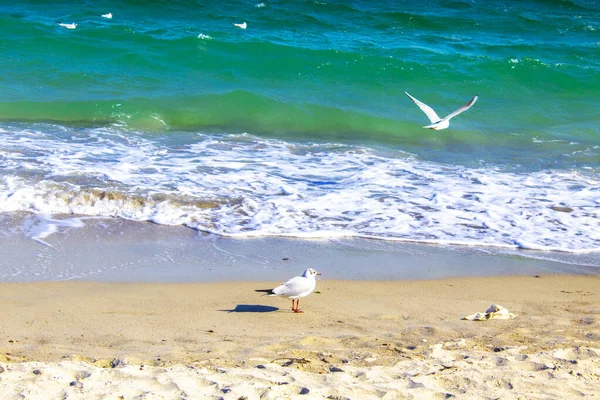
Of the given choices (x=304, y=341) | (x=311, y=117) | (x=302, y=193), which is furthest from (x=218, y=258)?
(x=311, y=117)

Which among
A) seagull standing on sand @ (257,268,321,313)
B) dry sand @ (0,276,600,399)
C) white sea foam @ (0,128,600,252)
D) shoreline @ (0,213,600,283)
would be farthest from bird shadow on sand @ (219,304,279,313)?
white sea foam @ (0,128,600,252)

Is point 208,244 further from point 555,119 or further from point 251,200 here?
point 555,119

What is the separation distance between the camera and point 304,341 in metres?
4.86

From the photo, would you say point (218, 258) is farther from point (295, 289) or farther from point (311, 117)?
point (311, 117)

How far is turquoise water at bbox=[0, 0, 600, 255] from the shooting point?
27.4ft

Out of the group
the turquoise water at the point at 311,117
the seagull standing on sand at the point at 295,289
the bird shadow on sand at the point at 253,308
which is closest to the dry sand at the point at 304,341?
the bird shadow on sand at the point at 253,308

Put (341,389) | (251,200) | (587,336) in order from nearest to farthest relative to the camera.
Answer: (341,389)
(587,336)
(251,200)

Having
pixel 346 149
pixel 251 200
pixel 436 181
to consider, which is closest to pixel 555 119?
pixel 346 149

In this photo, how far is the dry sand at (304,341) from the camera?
400 centimetres

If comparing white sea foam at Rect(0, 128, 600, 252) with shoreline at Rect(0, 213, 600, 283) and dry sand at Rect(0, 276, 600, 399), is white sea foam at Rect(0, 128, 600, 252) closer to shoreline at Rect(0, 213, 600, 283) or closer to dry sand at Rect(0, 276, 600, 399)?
shoreline at Rect(0, 213, 600, 283)

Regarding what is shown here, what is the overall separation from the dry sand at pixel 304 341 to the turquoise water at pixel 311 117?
1622 mm

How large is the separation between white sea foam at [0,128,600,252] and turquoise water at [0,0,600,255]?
0.03 metres

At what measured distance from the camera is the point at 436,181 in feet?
31.9

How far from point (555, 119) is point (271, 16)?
30.5ft
